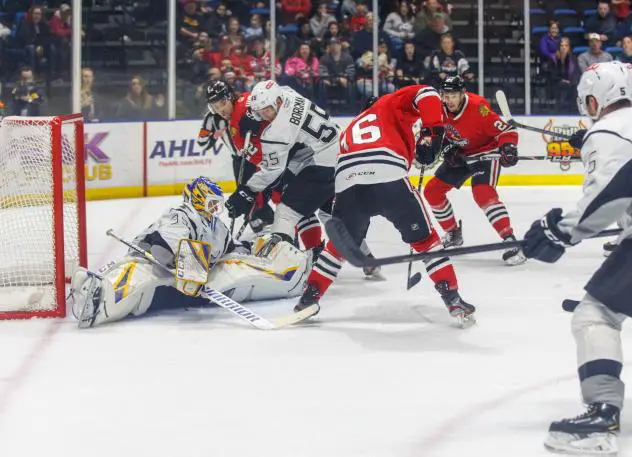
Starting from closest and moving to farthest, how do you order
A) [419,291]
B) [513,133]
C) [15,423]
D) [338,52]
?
[15,423] < [419,291] < [513,133] < [338,52]

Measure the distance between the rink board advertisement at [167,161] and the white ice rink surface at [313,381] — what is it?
3.65 m

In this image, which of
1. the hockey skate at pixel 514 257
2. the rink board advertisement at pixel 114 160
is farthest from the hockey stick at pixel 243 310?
the rink board advertisement at pixel 114 160

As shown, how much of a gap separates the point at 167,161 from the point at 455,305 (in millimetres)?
4797

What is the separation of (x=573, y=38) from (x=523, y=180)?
1789 millimetres

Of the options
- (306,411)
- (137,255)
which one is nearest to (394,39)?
(137,255)

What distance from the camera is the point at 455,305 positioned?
4.75m

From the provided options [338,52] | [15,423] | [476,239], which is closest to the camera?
[15,423]

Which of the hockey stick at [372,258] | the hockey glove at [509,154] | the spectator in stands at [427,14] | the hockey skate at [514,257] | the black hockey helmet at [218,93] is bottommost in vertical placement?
the hockey skate at [514,257]

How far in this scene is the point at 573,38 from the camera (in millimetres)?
10672

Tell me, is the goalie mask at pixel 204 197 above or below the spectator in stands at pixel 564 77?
below

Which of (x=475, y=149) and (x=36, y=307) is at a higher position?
(x=475, y=149)

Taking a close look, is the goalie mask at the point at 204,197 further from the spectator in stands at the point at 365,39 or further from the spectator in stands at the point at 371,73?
the spectator in stands at the point at 365,39

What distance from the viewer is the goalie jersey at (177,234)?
4.86 m

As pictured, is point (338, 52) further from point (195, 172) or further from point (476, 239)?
point (476, 239)
